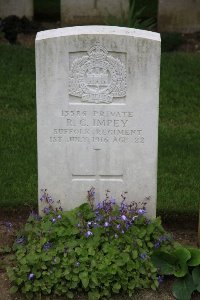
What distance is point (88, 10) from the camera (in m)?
12.2

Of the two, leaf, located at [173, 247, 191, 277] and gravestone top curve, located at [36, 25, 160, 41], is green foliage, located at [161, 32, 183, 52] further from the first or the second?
leaf, located at [173, 247, 191, 277]

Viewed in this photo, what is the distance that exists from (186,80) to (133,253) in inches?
189

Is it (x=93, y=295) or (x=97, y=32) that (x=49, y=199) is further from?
(x=97, y=32)

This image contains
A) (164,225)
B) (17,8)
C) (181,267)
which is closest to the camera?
(181,267)

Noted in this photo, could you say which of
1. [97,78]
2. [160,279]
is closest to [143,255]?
[160,279]

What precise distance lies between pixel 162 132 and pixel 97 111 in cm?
299

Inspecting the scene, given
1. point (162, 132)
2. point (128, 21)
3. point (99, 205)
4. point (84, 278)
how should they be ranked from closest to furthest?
point (84, 278) → point (99, 205) → point (162, 132) → point (128, 21)

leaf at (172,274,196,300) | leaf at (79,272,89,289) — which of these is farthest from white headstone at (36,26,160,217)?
leaf at (79,272,89,289)

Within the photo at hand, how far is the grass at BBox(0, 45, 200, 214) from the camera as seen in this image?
649 centimetres

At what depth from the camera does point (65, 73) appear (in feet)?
17.2

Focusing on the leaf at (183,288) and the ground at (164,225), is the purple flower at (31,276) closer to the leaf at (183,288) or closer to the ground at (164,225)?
the ground at (164,225)

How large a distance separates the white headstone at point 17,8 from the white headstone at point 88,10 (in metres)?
0.66

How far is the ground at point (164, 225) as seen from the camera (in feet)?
16.8

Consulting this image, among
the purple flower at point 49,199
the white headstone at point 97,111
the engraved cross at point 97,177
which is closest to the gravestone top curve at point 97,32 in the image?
the white headstone at point 97,111
